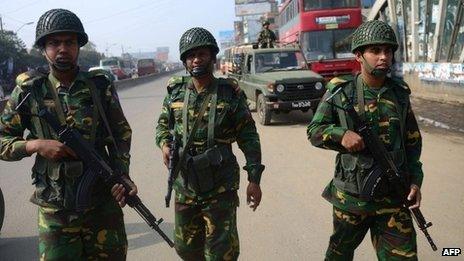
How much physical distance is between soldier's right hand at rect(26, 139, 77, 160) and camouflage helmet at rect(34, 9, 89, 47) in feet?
1.80

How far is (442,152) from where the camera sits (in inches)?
267

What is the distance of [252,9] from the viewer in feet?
279

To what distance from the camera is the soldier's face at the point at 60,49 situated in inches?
94.3

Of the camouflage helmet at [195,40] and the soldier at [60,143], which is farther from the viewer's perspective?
the camouflage helmet at [195,40]

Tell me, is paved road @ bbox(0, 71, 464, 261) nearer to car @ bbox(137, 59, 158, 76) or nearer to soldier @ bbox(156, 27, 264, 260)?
soldier @ bbox(156, 27, 264, 260)

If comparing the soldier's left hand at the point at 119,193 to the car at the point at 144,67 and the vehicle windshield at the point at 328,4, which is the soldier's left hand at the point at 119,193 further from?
the car at the point at 144,67

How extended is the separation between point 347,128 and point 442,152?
16.3ft

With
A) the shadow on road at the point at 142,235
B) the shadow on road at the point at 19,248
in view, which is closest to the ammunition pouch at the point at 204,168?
the shadow on road at the point at 142,235

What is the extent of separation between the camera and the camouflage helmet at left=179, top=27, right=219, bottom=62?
2.72 meters

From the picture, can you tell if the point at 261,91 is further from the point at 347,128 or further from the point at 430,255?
the point at 347,128

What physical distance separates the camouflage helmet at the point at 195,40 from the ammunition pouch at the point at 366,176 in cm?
104

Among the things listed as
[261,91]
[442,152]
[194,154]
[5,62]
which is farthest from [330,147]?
[5,62]

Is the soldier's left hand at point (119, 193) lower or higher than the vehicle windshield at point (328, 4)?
lower

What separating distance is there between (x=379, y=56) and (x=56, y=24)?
1.74 meters
